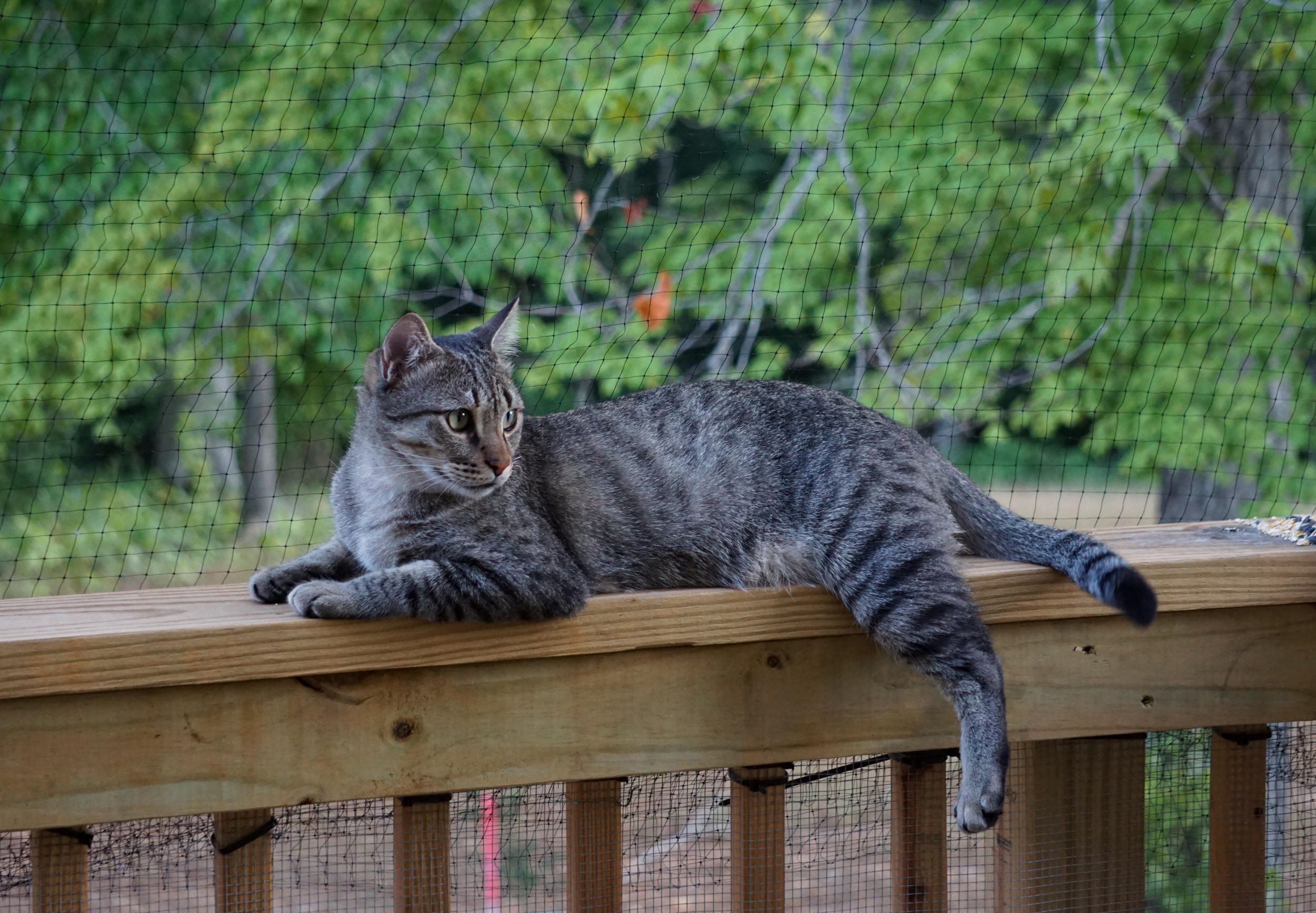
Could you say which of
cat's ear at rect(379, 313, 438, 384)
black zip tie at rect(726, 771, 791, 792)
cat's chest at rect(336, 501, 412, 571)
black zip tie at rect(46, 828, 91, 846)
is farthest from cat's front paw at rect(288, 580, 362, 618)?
black zip tie at rect(726, 771, 791, 792)

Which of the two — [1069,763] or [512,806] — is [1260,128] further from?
[512,806]

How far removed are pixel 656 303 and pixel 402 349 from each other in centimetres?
249

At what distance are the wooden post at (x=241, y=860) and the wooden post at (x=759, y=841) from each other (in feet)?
2.82

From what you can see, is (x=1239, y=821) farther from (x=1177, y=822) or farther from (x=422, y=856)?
(x=422, y=856)

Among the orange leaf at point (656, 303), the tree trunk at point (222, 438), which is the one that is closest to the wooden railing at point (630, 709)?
the orange leaf at point (656, 303)

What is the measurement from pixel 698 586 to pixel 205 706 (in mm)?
997

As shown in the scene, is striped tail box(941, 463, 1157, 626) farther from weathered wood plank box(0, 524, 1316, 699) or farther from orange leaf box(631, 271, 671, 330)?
orange leaf box(631, 271, 671, 330)

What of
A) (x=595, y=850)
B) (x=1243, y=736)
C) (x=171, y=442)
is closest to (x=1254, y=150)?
(x=1243, y=736)

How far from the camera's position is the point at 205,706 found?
1933 millimetres

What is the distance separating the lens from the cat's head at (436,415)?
8.21 feet

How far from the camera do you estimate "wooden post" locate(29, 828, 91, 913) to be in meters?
1.96

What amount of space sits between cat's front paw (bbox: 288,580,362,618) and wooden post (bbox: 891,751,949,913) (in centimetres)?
114

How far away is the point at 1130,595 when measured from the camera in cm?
214

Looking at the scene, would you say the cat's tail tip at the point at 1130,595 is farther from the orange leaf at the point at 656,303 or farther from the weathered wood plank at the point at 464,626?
the orange leaf at the point at 656,303
